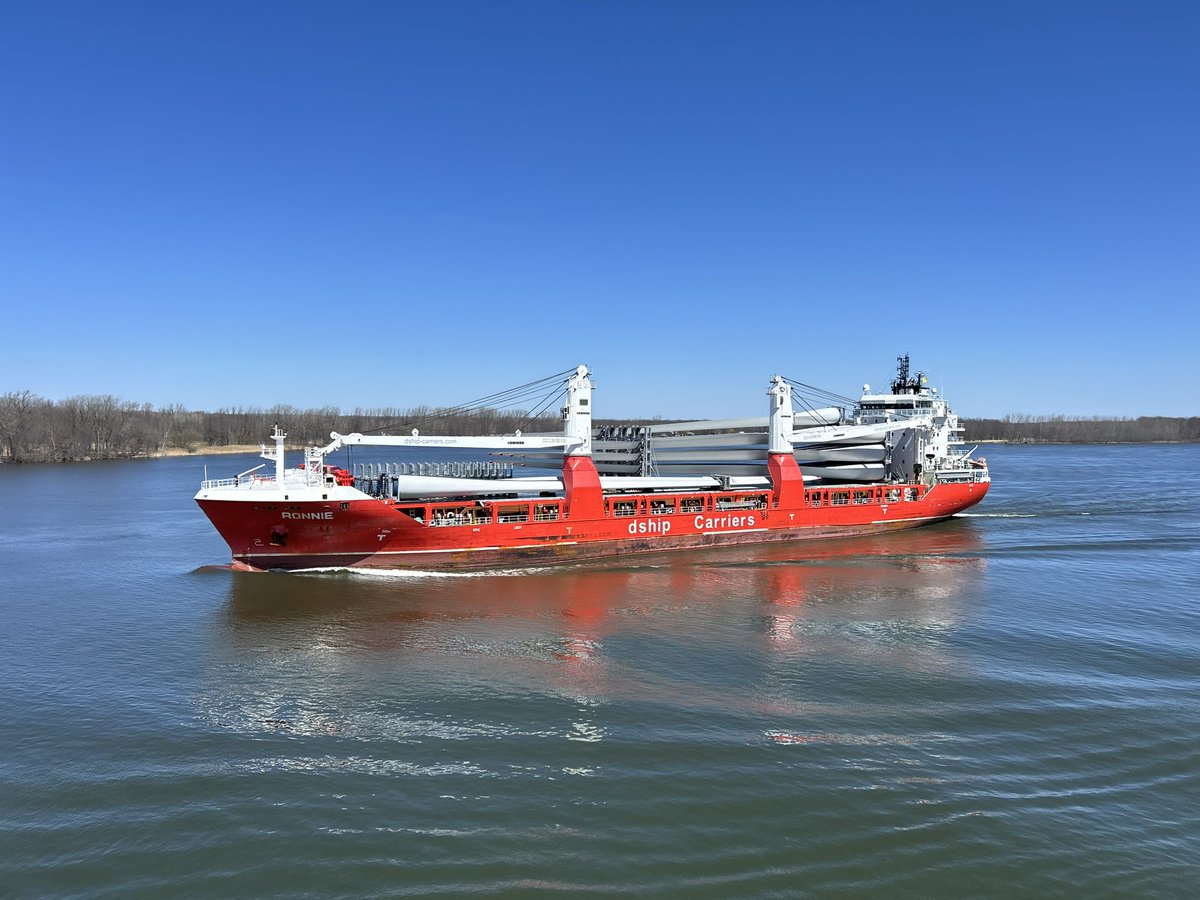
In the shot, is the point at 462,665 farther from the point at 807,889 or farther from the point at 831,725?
the point at 807,889

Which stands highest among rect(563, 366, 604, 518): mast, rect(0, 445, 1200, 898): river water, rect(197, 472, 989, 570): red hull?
rect(563, 366, 604, 518): mast

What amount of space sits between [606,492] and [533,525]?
545 centimetres

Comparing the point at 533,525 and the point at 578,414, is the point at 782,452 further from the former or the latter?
the point at 533,525

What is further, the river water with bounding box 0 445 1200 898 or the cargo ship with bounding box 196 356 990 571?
the cargo ship with bounding box 196 356 990 571

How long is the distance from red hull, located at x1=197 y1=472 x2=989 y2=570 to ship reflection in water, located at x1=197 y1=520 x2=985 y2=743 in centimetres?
104

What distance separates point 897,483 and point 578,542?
19.6 metres

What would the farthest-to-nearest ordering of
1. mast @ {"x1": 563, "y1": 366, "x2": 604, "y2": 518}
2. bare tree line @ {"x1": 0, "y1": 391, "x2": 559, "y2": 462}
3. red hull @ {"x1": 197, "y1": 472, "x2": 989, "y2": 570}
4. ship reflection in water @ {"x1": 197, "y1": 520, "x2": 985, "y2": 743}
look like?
bare tree line @ {"x1": 0, "y1": 391, "x2": 559, "y2": 462} → mast @ {"x1": 563, "y1": 366, "x2": 604, "y2": 518} → red hull @ {"x1": 197, "y1": 472, "x2": 989, "y2": 570} → ship reflection in water @ {"x1": 197, "y1": 520, "x2": 985, "y2": 743}

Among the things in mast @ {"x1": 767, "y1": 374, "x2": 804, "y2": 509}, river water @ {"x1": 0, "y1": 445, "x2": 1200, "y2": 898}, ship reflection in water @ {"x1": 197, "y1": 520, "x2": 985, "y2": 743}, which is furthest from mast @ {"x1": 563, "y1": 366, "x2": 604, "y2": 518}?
mast @ {"x1": 767, "y1": 374, "x2": 804, "y2": 509}

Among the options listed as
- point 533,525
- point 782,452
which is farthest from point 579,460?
point 782,452

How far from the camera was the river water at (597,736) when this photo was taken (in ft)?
31.8

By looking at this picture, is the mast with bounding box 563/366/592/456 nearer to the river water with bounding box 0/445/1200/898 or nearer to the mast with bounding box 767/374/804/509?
the river water with bounding box 0/445/1200/898

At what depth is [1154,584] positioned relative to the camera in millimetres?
25594

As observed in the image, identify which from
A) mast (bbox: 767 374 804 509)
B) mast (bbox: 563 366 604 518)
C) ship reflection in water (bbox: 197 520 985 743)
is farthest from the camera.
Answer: mast (bbox: 767 374 804 509)

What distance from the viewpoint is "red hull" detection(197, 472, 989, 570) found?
26.6 metres
